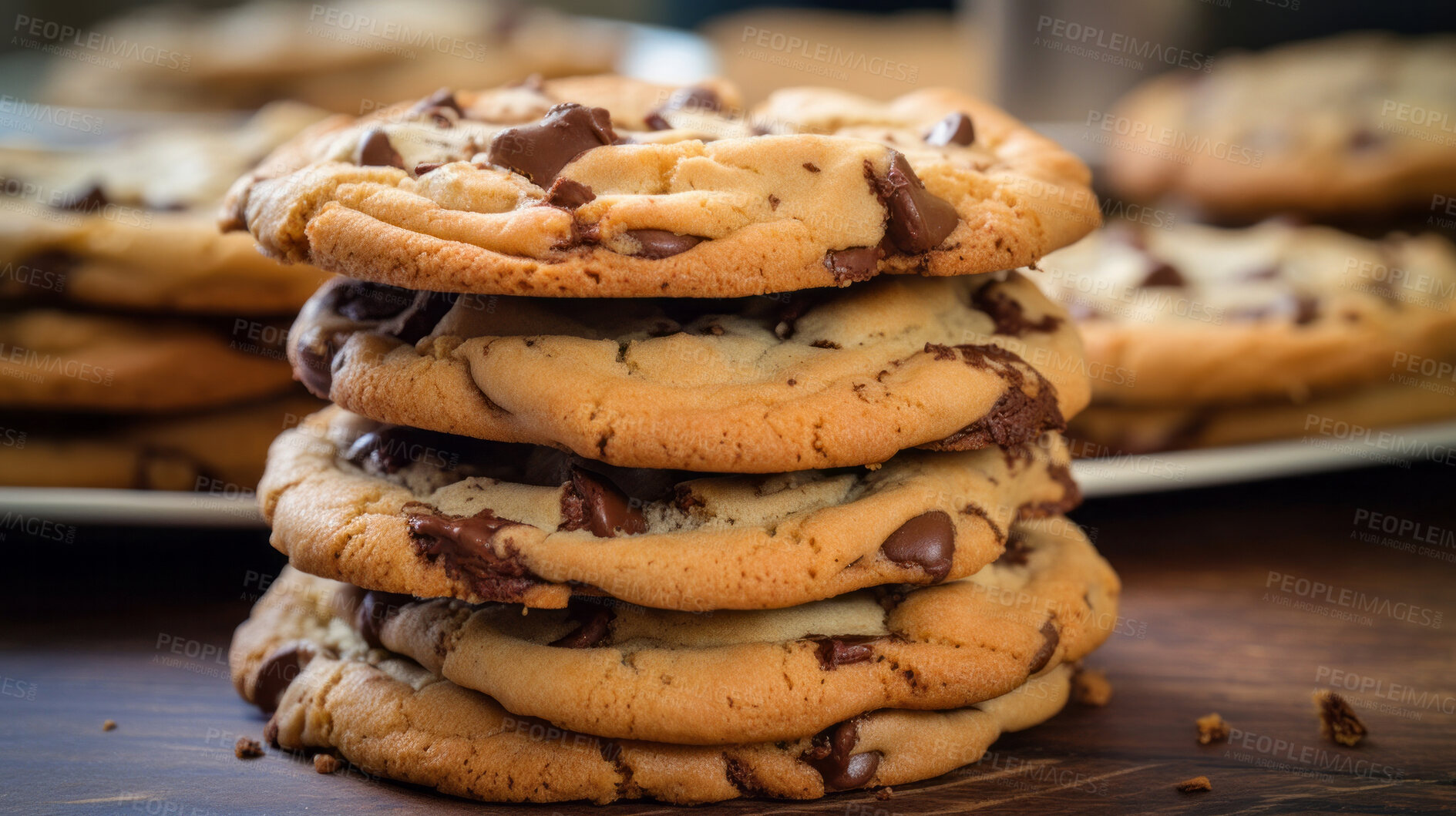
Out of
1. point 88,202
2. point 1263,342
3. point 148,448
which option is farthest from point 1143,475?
point 88,202

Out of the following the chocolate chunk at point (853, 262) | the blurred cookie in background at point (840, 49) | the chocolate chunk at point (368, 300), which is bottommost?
the blurred cookie in background at point (840, 49)

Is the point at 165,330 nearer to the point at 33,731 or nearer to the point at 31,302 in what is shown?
the point at 31,302

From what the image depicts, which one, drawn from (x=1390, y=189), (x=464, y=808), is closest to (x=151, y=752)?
(x=464, y=808)

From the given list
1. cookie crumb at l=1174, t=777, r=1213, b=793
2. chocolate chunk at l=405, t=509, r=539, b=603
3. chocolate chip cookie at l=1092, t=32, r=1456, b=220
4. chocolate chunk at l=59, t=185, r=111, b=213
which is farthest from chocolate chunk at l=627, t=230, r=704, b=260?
chocolate chip cookie at l=1092, t=32, r=1456, b=220

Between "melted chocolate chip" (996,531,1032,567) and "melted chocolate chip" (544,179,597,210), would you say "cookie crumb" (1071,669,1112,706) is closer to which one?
"melted chocolate chip" (996,531,1032,567)

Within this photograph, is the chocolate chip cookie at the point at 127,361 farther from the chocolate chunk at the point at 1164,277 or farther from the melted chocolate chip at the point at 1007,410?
the chocolate chunk at the point at 1164,277

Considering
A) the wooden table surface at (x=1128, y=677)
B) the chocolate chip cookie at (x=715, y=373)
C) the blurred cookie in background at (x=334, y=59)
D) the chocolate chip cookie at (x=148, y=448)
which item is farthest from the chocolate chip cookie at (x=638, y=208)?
the blurred cookie in background at (x=334, y=59)
